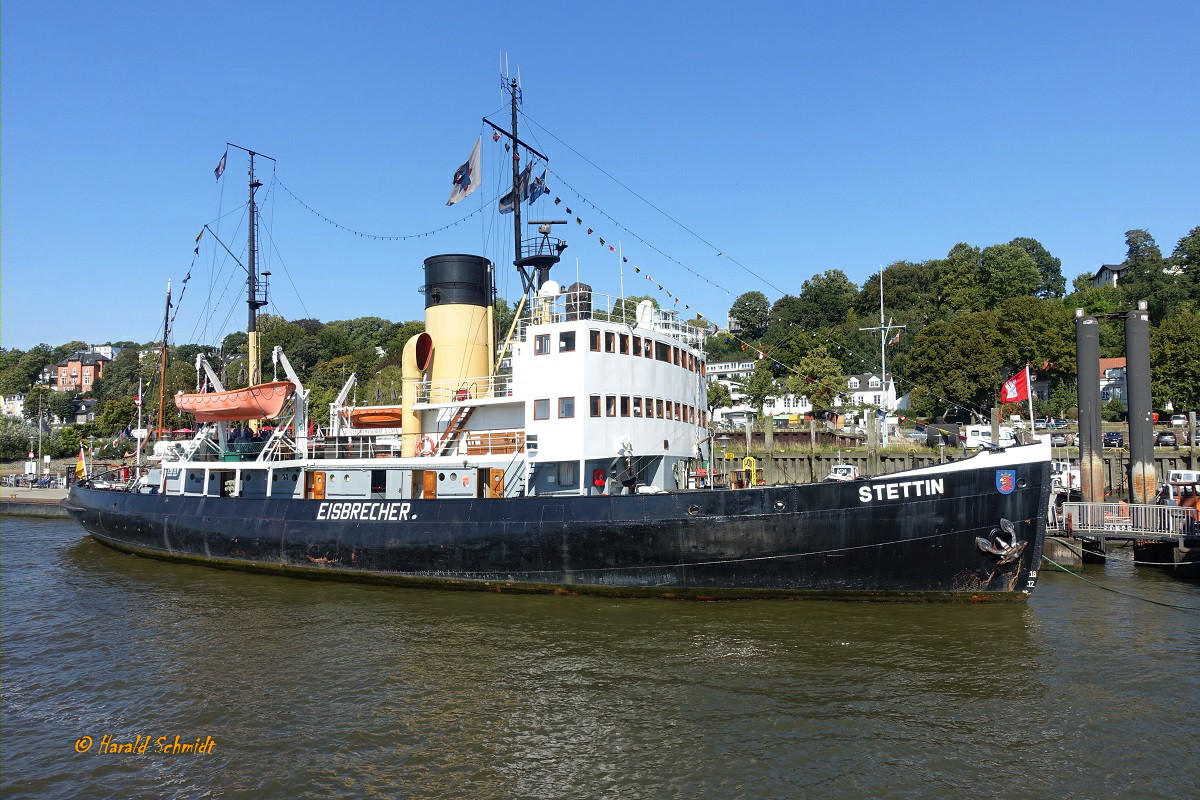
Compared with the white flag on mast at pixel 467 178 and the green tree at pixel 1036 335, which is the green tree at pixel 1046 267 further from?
the white flag on mast at pixel 467 178

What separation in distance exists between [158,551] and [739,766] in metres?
22.1

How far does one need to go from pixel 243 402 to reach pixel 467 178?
31.0 ft

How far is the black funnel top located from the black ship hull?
637 cm

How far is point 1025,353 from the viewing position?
58.5 metres

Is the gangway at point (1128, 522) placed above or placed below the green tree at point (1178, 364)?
below

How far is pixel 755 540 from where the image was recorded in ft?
53.2

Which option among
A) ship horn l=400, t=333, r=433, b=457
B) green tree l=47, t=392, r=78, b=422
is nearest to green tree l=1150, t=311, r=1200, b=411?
ship horn l=400, t=333, r=433, b=457

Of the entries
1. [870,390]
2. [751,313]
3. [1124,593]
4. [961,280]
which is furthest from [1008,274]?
[1124,593]

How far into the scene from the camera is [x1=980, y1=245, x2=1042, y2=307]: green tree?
7850 centimetres

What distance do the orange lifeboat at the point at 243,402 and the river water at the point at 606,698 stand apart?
6212 mm

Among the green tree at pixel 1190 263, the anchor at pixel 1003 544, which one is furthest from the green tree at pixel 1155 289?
the anchor at pixel 1003 544

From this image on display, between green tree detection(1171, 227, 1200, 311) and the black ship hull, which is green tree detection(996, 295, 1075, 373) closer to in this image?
green tree detection(1171, 227, 1200, 311)

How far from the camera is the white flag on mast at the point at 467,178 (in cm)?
2272

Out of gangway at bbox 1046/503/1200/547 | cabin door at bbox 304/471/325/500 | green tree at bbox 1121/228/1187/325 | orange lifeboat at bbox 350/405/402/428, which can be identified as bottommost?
gangway at bbox 1046/503/1200/547
